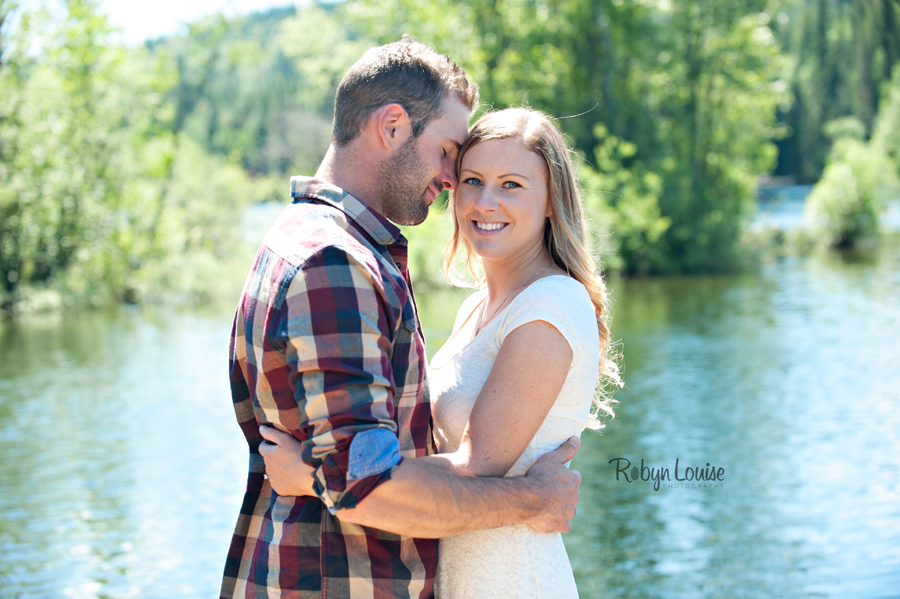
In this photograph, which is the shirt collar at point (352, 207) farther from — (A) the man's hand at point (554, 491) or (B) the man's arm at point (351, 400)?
(A) the man's hand at point (554, 491)

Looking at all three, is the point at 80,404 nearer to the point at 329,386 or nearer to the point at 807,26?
the point at 329,386

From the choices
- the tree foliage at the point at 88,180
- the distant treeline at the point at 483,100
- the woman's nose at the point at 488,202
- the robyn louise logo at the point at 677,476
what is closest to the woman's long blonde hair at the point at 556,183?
the woman's nose at the point at 488,202

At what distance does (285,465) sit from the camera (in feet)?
6.39

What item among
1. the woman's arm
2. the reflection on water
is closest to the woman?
the woman's arm

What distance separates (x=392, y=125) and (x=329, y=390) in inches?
30.4

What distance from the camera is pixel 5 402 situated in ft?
41.0

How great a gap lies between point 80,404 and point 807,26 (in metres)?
69.1

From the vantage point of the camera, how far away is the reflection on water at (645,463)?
6590mm

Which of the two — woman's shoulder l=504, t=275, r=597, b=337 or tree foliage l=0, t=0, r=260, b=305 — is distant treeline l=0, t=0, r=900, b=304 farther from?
woman's shoulder l=504, t=275, r=597, b=337

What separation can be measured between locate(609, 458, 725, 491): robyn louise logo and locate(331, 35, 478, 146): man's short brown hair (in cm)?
694

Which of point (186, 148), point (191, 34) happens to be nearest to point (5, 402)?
point (186, 148)

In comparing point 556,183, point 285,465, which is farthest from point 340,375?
point 556,183

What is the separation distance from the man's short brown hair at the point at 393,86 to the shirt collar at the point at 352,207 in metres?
0.17

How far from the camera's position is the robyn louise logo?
8.30m
